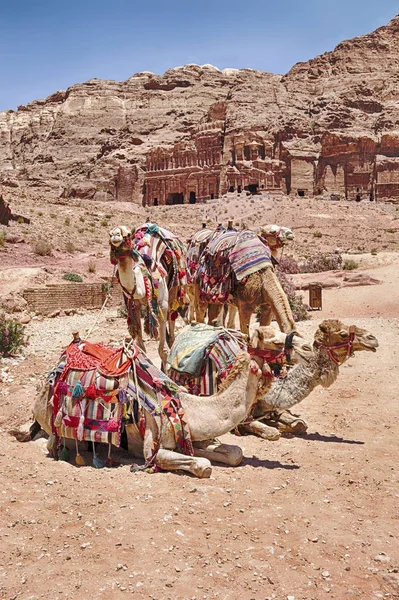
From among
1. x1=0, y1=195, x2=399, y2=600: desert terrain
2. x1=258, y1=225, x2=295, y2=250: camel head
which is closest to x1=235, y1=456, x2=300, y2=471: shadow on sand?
x1=0, y1=195, x2=399, y2=600: desert terrain

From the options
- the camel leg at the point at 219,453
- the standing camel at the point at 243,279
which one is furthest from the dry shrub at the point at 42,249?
the camel leg at the point at 219,453

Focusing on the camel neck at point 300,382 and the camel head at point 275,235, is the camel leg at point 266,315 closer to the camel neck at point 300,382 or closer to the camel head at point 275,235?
the camel head at point 275,235

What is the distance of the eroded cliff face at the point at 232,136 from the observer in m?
70.7

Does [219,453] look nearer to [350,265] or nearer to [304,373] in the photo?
[304,373]

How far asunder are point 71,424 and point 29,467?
603 mm

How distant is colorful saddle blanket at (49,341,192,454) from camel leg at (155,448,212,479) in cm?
13

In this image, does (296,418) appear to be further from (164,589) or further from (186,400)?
(164,589)

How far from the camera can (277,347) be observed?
17.6ft

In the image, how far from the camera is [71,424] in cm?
538

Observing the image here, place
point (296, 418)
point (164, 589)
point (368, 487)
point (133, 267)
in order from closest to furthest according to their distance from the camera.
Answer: point (164, 589) < point (368, 487) < point (296, 418) < point (133, 267)

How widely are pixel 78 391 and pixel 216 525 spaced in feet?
5.95

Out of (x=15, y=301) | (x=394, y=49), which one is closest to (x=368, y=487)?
(x=15, y=301)

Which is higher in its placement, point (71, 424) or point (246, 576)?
point (71, 424)

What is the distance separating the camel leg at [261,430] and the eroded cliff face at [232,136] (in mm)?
62870
